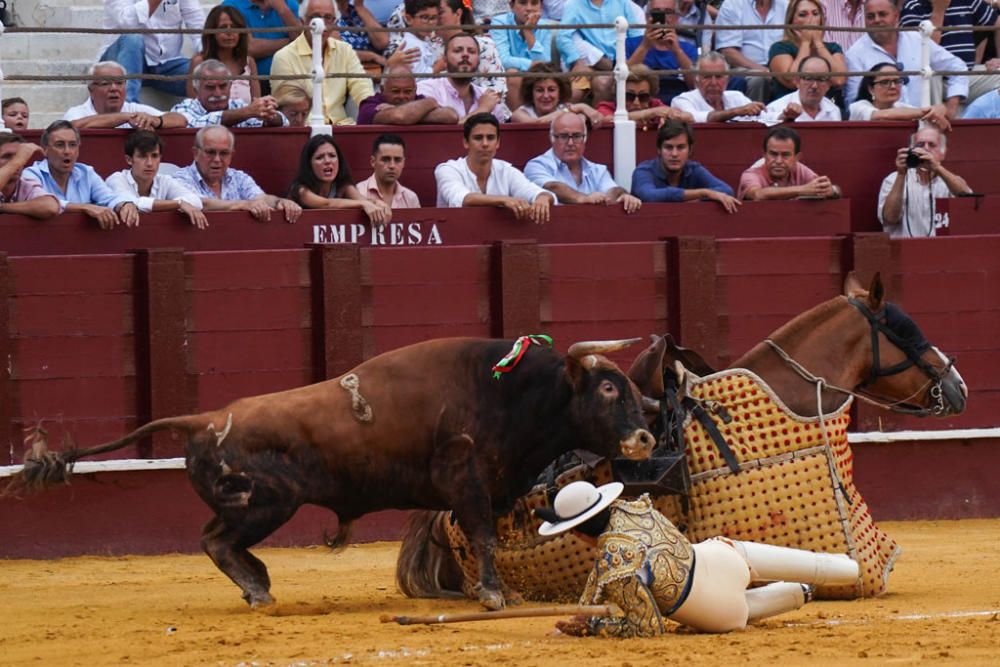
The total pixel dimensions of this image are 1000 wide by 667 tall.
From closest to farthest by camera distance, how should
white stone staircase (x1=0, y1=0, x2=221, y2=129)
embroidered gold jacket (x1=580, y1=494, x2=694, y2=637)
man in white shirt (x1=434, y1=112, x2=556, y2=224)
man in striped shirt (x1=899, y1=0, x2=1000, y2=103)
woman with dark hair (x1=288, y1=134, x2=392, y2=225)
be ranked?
embroidered gold jacket (x1=580, y1=494, x2=694, y2=637) < woman with dark hair (x1=288, y1=134, x2=392, y2=225) < man in white shirt (x1=434, y1=112, x2=556, y2=224) < white stone staircase (x1=0, y1=0, x2=221, y2=129) < man in striped shirt (x1=899, y1=0, x2=1000, y2=103)

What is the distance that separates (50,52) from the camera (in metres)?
13.0

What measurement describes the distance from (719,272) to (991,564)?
102 inches

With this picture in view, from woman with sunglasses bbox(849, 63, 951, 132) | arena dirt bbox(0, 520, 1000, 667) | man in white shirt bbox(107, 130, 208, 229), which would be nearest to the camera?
arena dirt bbox(0, 520, 1000, 667)

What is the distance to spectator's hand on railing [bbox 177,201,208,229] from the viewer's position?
10.2 m

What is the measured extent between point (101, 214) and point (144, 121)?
0.91 m

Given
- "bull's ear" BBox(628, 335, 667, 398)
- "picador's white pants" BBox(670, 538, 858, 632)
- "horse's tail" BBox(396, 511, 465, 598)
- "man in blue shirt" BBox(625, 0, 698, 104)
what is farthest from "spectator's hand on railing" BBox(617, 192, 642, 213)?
"picador's white pants" BBox(670, 538, 858, 632)

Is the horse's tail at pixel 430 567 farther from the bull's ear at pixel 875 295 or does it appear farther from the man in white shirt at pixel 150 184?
the man in white shirt at pixel 150 184

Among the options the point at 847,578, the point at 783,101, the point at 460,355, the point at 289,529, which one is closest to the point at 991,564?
the point at 847,578

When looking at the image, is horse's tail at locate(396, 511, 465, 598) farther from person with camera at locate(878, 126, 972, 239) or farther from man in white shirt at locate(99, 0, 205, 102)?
person with camera at locate(878, 126, 972, 239)

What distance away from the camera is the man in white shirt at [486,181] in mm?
10664

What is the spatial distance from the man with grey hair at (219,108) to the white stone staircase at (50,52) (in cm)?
165

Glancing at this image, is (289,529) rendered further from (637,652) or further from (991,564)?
(637,652)

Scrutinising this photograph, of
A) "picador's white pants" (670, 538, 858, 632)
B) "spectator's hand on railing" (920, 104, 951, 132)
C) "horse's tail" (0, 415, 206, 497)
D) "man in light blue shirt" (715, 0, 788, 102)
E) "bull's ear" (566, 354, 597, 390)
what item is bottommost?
"picador's white pants" (670, 538, 858, 632)

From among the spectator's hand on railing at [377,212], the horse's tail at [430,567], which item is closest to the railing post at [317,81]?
the spectator's hand on railing at [377,212]
